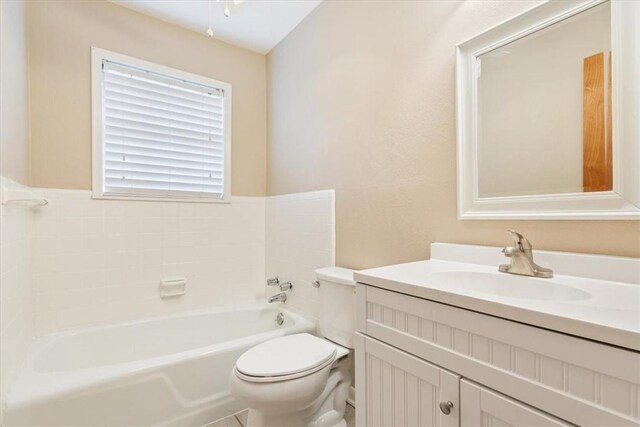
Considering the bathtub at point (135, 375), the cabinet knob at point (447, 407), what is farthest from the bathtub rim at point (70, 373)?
the cabinet knob at point (447, 407)

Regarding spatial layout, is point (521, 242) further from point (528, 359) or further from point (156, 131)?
point (156, 131)

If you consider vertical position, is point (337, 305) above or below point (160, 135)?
below

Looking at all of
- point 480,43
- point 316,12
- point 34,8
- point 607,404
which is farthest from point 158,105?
point 607,404

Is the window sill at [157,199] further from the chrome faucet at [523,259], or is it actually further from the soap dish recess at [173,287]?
the chrome faucet at [523,259]

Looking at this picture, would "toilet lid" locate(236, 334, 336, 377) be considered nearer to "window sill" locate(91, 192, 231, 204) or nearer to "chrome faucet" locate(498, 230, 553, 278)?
"chrome faucet" locate(498, 230, 553, 278)

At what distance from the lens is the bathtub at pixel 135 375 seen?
51.0 inches

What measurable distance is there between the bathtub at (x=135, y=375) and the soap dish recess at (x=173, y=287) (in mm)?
173

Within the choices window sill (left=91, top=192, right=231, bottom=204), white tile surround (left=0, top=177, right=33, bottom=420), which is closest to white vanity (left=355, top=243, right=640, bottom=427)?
white tile surround (left=0, top=177, right=33, bottom=420)

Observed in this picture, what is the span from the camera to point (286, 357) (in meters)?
1.44

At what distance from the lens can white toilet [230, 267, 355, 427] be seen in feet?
4.25

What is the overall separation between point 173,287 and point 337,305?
4.32ft

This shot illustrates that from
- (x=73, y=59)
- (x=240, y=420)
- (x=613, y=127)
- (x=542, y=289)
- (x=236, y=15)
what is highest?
(x=236, y=15)

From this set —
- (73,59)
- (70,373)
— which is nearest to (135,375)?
(70,373)

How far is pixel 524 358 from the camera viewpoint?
0.66 metres
